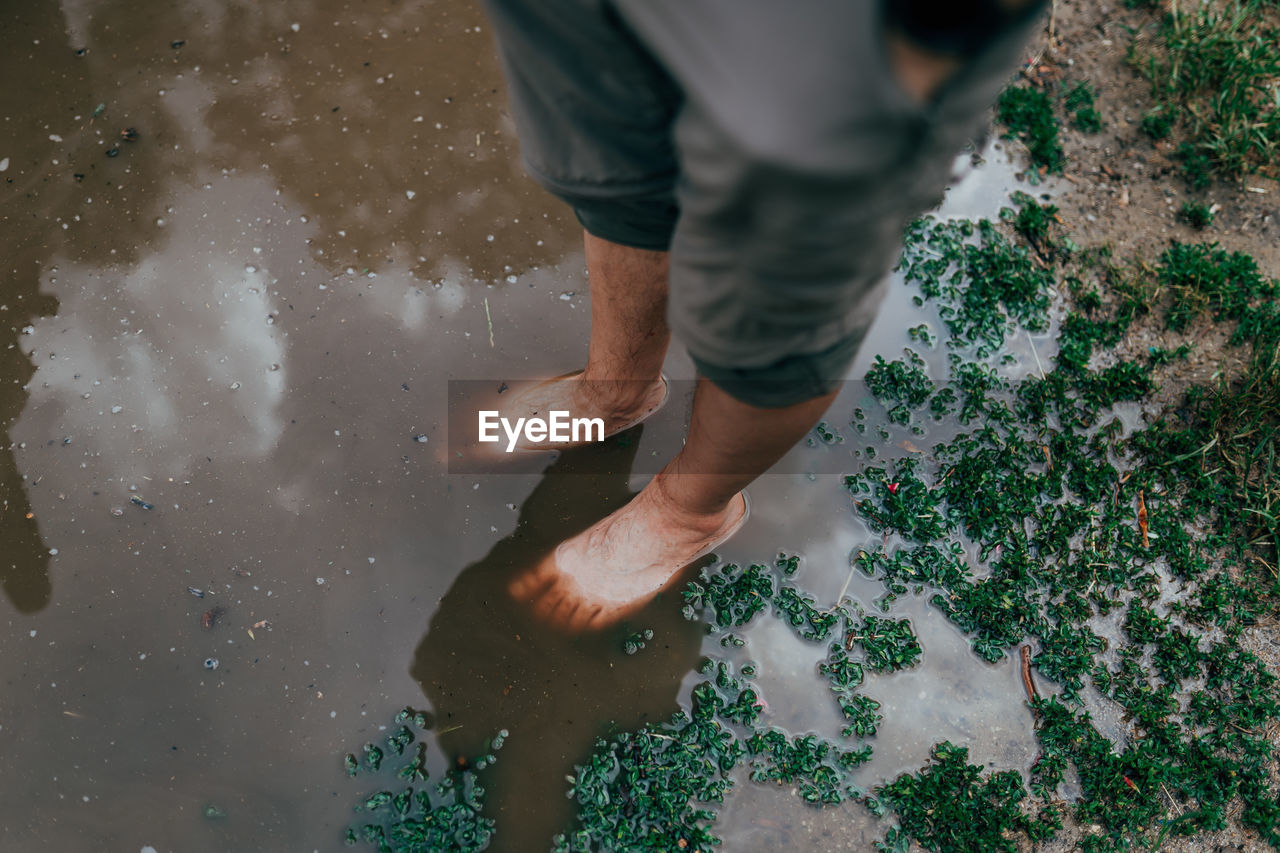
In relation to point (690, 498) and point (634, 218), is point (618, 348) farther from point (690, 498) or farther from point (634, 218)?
point (634, 218)

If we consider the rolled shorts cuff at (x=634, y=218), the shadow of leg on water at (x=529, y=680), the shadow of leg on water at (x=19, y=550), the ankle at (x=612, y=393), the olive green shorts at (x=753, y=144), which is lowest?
the shadow of leg on water at (x=529, y=680)

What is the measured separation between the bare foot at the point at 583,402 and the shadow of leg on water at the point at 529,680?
0.33m

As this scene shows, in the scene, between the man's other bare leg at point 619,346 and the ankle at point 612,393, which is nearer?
the man's other bare leg at point 619,346

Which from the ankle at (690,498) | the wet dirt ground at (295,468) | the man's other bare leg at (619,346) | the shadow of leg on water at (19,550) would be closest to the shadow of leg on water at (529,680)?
the wet dirt ground at (295,468)

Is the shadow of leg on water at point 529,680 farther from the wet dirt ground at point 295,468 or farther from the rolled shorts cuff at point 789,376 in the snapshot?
the rolled shorts cuff at point 789,376

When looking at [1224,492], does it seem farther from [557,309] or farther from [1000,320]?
[557,309]

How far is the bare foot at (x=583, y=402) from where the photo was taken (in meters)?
2.16

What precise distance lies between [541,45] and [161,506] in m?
1.78

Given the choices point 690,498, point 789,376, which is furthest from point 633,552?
point 789,376

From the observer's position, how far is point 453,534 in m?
2.15

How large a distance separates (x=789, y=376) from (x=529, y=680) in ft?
4.11

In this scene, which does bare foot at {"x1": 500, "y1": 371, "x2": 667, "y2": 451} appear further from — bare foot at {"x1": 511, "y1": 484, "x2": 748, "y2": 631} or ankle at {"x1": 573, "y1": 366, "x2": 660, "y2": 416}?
bare foot at {"x1": 511, "y1": 484, "x2": 748, "y2": 631}

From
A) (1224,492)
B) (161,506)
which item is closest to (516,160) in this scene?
(161,506)

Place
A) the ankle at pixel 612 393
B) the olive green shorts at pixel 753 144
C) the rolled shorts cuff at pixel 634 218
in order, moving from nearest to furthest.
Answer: the olive green shorts at pixel 753 144
the rolled shorts cuff at pixel 634 218
the ankle at pixel 612 393
